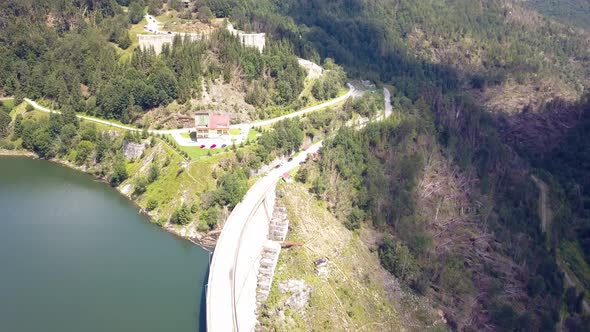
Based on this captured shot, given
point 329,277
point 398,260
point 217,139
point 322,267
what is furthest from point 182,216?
point 398,260

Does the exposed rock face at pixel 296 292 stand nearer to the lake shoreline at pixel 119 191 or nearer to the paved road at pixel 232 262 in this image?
the paved road at pixel 232 262

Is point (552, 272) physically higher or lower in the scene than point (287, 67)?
lower

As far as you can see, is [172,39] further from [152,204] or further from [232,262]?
[232,262]

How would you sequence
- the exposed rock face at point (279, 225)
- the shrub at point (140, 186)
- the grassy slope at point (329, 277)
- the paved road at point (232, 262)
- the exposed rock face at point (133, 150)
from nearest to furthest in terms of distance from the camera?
the paved road at point (232, 262) → the grassy slope at point (329, 277) → the exposed rock face at point (279, 225) → the shrub at point (140, 186) → the exposed rock face at point (133, 150)

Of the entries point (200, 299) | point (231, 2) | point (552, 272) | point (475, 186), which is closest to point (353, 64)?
point (231, 2)

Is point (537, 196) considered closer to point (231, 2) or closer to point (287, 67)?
point (287, 67)

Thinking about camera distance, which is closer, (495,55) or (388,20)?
(495,55)

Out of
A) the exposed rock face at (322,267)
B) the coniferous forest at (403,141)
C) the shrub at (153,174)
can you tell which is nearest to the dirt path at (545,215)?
the coniferous forest at (403,141)

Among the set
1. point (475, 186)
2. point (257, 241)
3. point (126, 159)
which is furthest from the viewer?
point (475, 186)
